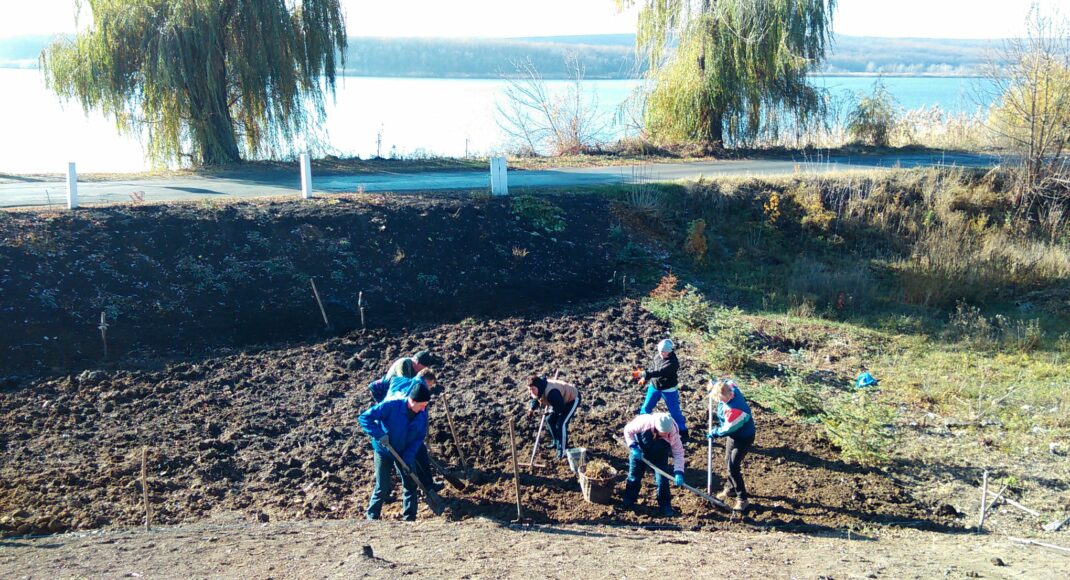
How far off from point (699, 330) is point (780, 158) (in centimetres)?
1331

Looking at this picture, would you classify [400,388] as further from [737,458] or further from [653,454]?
[737,458]

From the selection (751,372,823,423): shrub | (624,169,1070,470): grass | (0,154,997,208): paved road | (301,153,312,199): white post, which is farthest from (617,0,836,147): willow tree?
(751,372,823,423): shrub

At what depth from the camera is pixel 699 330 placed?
42.3ft

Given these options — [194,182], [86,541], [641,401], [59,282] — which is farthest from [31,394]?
[194,182]

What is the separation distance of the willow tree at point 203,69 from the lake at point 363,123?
933 millimetres

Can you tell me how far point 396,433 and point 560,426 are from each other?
2092 mm

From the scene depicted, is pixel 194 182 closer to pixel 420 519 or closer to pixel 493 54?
pixel 420 519

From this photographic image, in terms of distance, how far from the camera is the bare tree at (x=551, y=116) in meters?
26.0

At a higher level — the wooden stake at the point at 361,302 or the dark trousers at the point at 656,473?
the wooden stake at the point at 361,302

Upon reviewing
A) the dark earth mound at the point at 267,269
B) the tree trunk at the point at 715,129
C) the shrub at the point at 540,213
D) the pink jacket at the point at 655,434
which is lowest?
the pink jacket at the point at 655,434

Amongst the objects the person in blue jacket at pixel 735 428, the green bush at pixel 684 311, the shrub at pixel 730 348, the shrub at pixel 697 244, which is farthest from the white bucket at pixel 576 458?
the shrub at pixel 697 244

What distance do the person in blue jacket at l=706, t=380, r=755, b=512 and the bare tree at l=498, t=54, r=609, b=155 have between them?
17.7 meters

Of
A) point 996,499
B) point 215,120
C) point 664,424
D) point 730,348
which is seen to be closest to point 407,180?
point 215,120

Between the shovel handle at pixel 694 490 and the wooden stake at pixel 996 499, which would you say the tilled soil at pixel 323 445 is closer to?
the shovel handle at pixel 694 490
